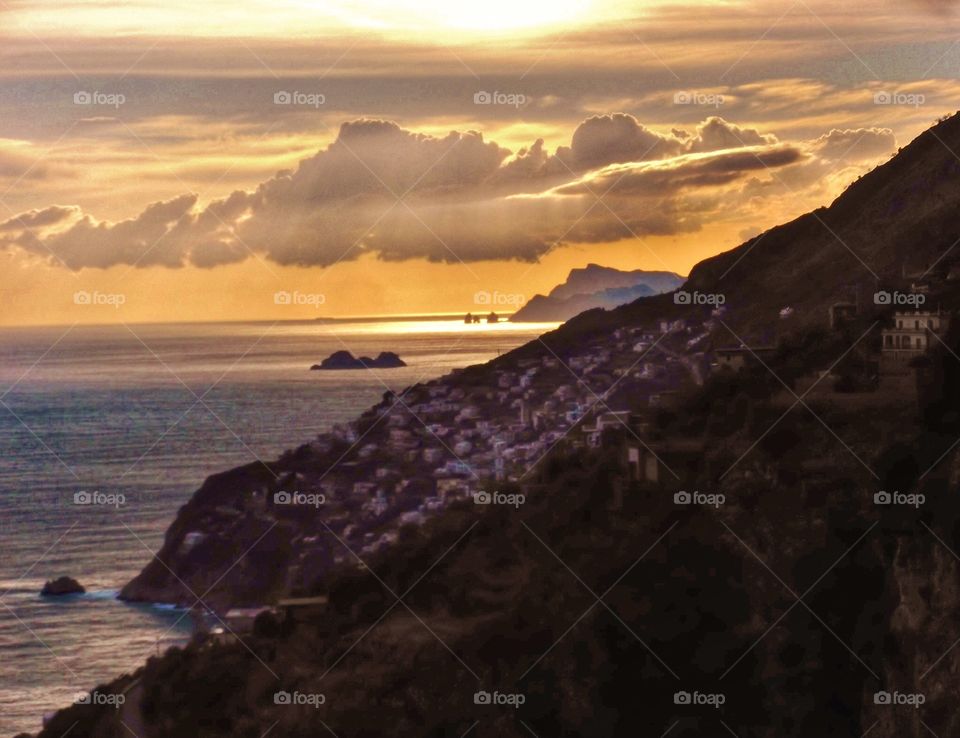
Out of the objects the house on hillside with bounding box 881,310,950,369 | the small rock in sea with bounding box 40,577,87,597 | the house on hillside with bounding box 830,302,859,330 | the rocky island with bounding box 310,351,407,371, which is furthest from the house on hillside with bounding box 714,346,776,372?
the small rock in sea with bounding box 40,577,87,597

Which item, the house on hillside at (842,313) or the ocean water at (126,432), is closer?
the house on hillside at (842,313)

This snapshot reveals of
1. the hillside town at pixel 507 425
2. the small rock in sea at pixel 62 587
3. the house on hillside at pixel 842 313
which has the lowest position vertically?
the small rock in sea at pixel 62 587

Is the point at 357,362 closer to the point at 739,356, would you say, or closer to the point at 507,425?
the point at 507,425

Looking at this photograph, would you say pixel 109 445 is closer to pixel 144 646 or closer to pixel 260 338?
pixel 260 338

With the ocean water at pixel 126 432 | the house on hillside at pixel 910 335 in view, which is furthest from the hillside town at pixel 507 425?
the ocean water at pixel 126 432

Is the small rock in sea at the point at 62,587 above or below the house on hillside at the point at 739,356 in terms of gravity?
below

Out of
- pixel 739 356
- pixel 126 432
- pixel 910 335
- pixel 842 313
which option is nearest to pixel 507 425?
pixel 739 356

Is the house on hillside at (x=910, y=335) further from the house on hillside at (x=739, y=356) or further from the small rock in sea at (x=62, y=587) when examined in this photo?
the small rock in sea at (x=62, y=587)
